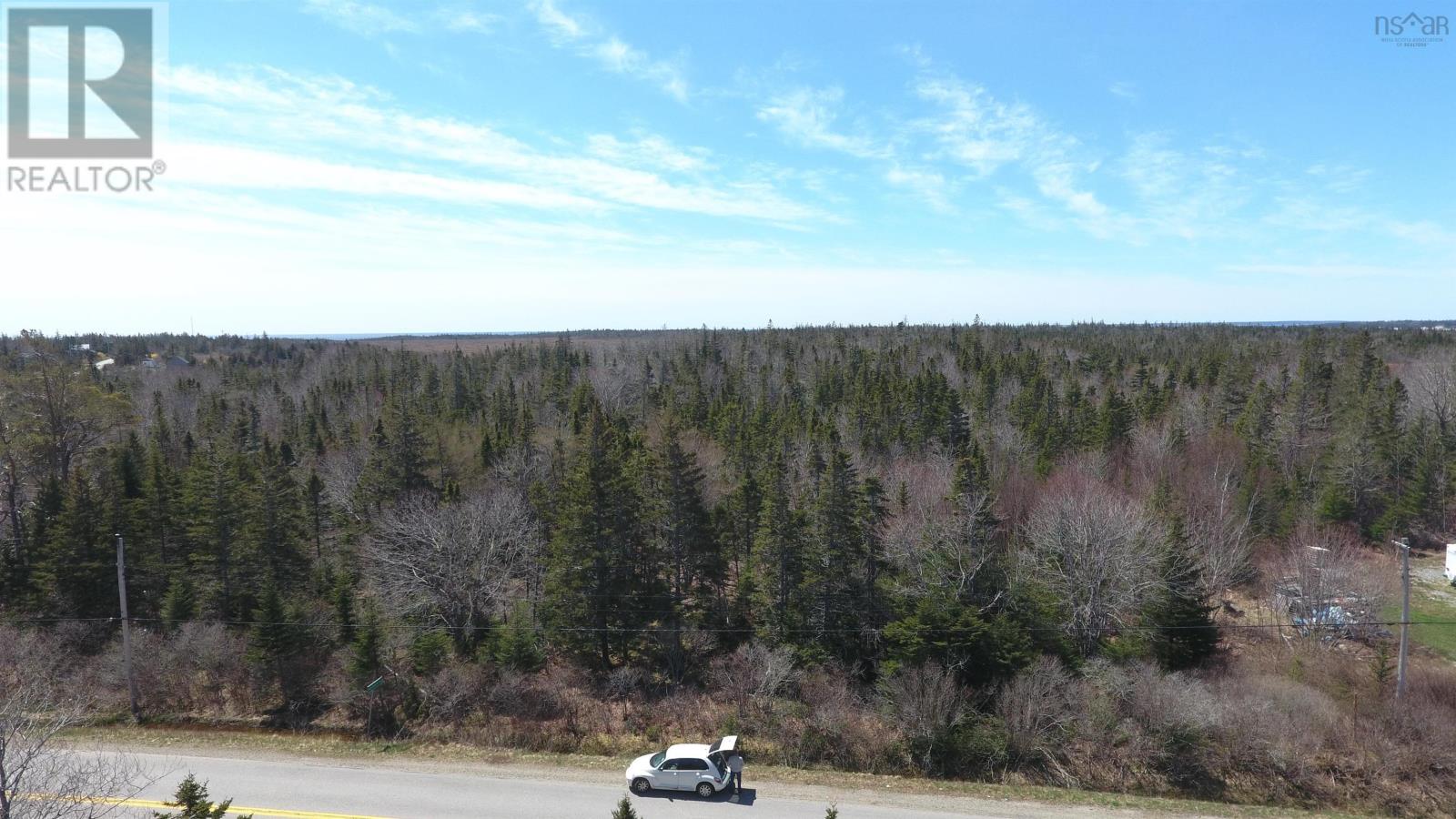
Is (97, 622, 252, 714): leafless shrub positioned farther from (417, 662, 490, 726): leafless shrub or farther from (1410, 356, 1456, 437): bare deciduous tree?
(1410, 356, 1456, 437): bare deciduous tree

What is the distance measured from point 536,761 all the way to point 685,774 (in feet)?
17.7

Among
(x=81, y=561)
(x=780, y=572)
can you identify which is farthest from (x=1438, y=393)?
(x=81, y=561)

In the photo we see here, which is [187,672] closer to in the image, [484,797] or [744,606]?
[484,797]

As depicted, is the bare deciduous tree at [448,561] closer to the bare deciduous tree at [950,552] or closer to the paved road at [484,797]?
the paved road at [484,797]

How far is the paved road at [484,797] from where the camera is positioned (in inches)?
698

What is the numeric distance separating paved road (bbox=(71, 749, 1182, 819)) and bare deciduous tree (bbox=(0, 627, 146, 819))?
1603 millimetres

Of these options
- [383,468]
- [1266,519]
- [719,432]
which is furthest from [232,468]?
[1266,519]

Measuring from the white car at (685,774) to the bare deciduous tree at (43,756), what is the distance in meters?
10.8

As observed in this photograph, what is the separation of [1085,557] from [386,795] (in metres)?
26.3

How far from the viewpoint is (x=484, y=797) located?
18.5 m

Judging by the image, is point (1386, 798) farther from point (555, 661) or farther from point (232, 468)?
point (232, 468)

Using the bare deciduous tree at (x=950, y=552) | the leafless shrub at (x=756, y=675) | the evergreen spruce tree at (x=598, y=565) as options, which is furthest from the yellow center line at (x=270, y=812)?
the bare deciduous tree at (x=950, y=552)

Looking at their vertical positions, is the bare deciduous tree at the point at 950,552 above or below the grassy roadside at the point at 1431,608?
above

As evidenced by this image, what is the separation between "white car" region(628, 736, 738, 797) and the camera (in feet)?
61.1
